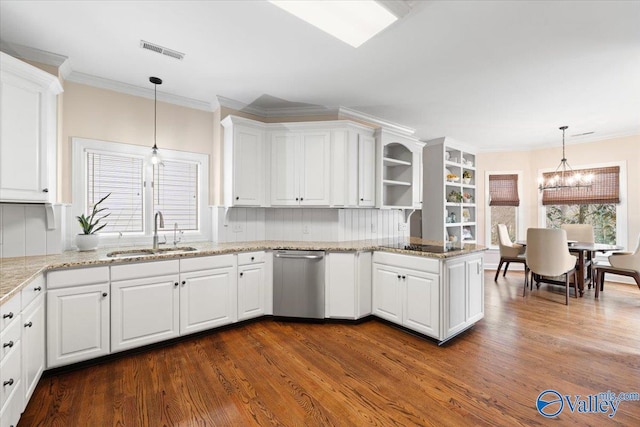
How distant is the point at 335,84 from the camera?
3199 mm

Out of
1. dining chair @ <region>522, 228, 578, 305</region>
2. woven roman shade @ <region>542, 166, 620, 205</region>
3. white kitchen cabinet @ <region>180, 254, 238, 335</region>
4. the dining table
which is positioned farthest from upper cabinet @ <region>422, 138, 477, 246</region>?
white kitchen cabinet @ <region>180, 254, 238, 335</region>

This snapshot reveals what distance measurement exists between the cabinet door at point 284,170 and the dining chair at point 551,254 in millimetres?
3664

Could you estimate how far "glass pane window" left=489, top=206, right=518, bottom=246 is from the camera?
6.49 metres

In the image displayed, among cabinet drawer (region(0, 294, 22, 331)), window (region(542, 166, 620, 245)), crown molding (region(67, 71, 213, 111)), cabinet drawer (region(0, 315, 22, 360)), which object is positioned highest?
crown molding (region(67, 71, 213, 111))

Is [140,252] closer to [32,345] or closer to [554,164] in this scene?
[32,345]

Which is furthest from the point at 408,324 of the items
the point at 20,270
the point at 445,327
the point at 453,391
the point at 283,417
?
the point at 20,270

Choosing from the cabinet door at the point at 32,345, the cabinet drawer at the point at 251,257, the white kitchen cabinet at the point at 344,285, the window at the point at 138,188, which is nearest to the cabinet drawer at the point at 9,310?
the cabinet door at the point at 32,345

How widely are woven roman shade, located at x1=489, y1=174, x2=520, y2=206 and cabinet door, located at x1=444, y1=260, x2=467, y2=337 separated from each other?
172 inches

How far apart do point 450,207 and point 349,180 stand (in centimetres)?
269

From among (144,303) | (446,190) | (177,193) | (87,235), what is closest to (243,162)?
(177,193)

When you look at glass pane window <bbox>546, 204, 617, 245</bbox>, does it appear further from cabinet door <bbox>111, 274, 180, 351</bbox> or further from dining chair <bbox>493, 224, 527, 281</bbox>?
cabinet door <bbox>111, 274, 180, 351</bbox>

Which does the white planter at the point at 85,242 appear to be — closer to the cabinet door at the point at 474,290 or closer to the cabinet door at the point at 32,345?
the cabinet door at the point at 32,345

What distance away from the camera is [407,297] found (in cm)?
302

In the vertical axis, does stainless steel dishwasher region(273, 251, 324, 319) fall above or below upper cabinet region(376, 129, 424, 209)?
below
